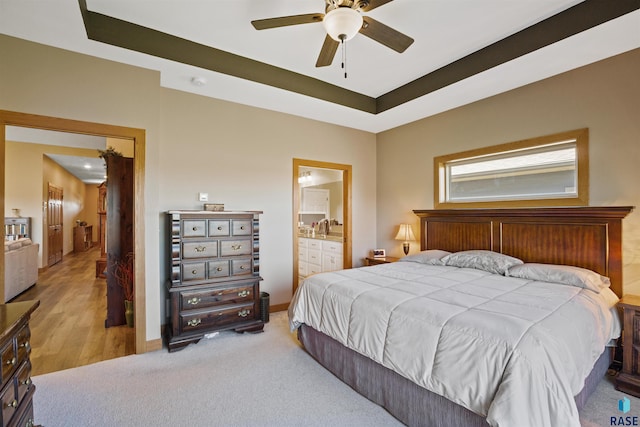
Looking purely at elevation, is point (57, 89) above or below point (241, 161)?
above

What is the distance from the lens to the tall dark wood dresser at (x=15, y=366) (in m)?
1.16

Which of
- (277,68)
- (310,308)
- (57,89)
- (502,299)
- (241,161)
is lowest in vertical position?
(310,308)

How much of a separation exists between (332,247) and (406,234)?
139 cm

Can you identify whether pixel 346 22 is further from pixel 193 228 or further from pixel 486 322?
pixel 193 228

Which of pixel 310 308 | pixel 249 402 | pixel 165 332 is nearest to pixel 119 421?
pixel 249 402

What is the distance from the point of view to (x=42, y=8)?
214 cm

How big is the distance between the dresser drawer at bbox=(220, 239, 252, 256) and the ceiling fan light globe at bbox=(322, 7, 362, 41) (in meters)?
2.33

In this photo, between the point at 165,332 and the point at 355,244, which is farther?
the point at 355,244

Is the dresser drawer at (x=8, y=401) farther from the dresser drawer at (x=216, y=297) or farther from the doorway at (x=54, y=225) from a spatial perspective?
the doorway at (x=54, y=225)

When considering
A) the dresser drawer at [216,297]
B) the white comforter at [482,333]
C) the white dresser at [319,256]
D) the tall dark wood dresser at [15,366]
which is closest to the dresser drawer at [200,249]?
the dresser drawer at [216,297]

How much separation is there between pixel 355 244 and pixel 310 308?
2.41 meters

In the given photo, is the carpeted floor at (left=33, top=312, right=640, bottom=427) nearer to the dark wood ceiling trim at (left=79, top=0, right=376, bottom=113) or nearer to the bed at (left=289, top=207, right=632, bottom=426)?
the bed at (left=289, top=207, right=632, bottom=426)

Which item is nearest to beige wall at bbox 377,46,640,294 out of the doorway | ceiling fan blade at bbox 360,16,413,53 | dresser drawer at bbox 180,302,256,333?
ceiling fan blade at bbox 360,16,413,53

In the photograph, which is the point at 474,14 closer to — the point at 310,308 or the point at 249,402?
the point at 310,308
